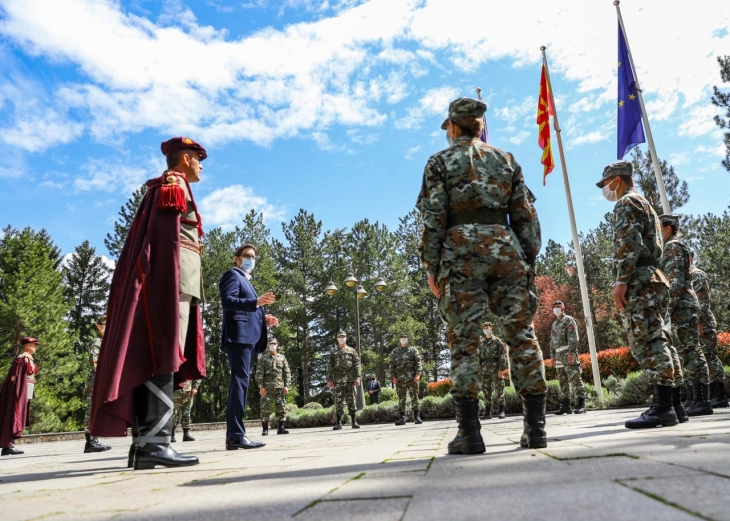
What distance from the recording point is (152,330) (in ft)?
10.0

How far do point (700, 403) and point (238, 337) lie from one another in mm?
5623

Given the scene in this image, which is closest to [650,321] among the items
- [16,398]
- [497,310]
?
[497,310]

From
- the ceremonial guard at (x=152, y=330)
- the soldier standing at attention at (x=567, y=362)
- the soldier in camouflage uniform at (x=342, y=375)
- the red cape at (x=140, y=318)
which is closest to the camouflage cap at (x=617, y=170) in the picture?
the ceremonial guard at (x=152, y=330)

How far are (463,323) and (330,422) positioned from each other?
52.1 feet

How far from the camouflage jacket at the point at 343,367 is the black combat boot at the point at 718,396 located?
24.9 feet

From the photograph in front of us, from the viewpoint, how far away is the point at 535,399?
9.85ft

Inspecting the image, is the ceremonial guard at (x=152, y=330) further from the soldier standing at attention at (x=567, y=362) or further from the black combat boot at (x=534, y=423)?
the soldier standing at attention at (x=567, y=362)

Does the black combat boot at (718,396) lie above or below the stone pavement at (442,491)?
below

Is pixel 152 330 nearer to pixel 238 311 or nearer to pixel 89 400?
pixel 238 311

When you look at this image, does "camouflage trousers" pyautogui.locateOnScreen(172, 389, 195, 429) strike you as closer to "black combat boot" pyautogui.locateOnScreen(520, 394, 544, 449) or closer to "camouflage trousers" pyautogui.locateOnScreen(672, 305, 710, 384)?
"black combat boot" pyautogui.locateOnScreen(520, 394, 544, 449)

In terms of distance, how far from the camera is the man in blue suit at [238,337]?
16.0 ft

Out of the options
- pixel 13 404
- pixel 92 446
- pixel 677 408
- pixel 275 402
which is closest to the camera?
pixel 677 408

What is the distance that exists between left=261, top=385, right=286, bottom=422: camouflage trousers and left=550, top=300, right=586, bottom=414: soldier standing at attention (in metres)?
6.23

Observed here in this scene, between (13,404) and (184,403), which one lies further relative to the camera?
(184,403)
